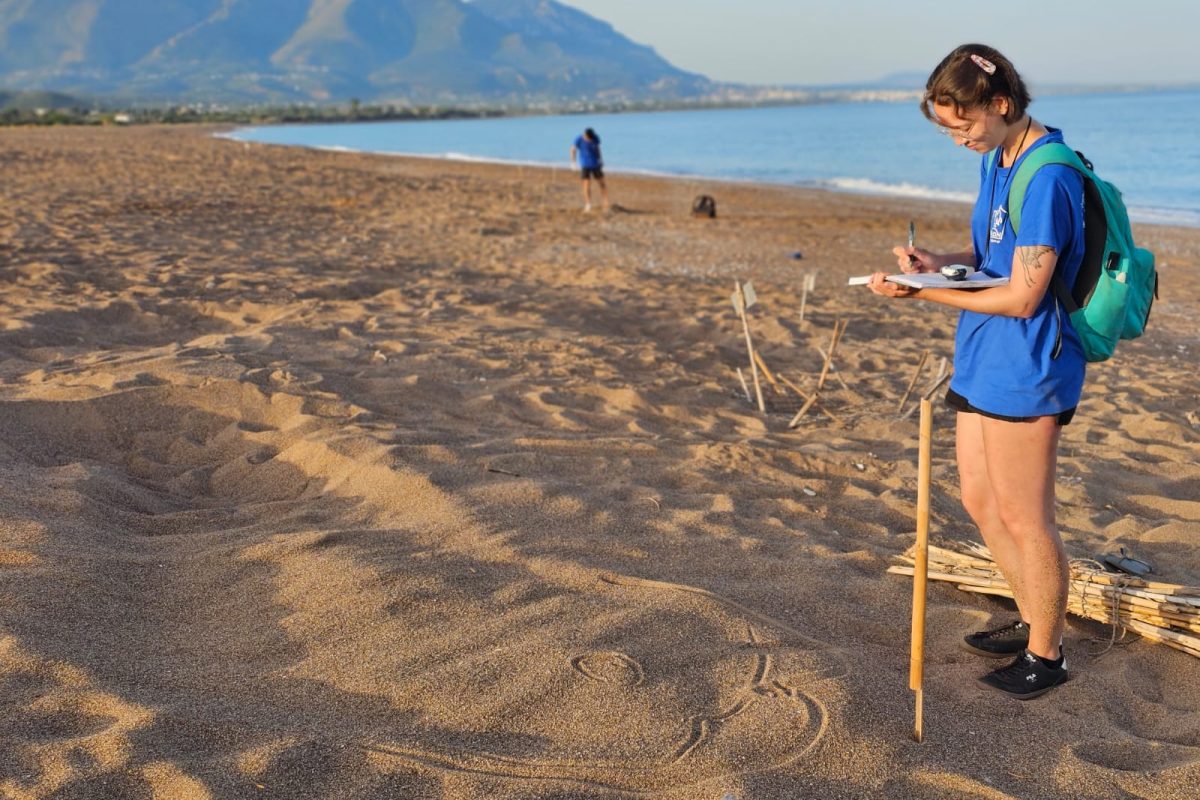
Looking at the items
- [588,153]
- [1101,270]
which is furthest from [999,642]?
[588,153]

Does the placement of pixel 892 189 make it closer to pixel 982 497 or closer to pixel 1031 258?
pixel 982 497

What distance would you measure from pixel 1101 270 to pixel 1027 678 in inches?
A: 42.6

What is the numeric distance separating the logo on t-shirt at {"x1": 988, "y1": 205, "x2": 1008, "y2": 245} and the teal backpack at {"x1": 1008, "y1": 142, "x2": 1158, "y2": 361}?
9 centimetres

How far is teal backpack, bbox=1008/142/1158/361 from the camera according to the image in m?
2.18

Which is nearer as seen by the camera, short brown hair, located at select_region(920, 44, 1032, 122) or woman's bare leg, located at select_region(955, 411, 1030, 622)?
short brown hair, located at select_region(920, 44, 1032, 122)

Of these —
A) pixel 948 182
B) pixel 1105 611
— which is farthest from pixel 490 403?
pixel 948 182

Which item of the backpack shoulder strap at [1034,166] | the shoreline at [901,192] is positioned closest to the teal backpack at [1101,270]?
the backpack shoulder strap at [1034,166]

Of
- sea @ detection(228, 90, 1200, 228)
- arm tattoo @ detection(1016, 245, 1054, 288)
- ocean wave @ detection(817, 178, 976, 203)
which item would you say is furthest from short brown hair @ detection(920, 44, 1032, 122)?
ocean wave @ detection(817, 178, 976, 203)

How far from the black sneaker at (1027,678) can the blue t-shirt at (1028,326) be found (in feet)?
2.35

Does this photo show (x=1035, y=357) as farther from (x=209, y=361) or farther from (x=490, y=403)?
(x=209, y=361)

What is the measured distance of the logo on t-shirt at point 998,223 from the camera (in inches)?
93.4

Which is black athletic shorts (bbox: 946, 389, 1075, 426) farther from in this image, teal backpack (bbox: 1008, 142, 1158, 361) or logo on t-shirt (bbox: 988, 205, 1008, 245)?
logo on t-shirt (bbox: 988, 205, 1008, 245)

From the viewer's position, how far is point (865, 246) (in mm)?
12445

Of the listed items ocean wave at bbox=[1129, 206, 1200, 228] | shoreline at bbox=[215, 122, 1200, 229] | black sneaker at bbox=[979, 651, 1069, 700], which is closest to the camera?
black sneaker at bbox=[979, 651, 1069, 700]
